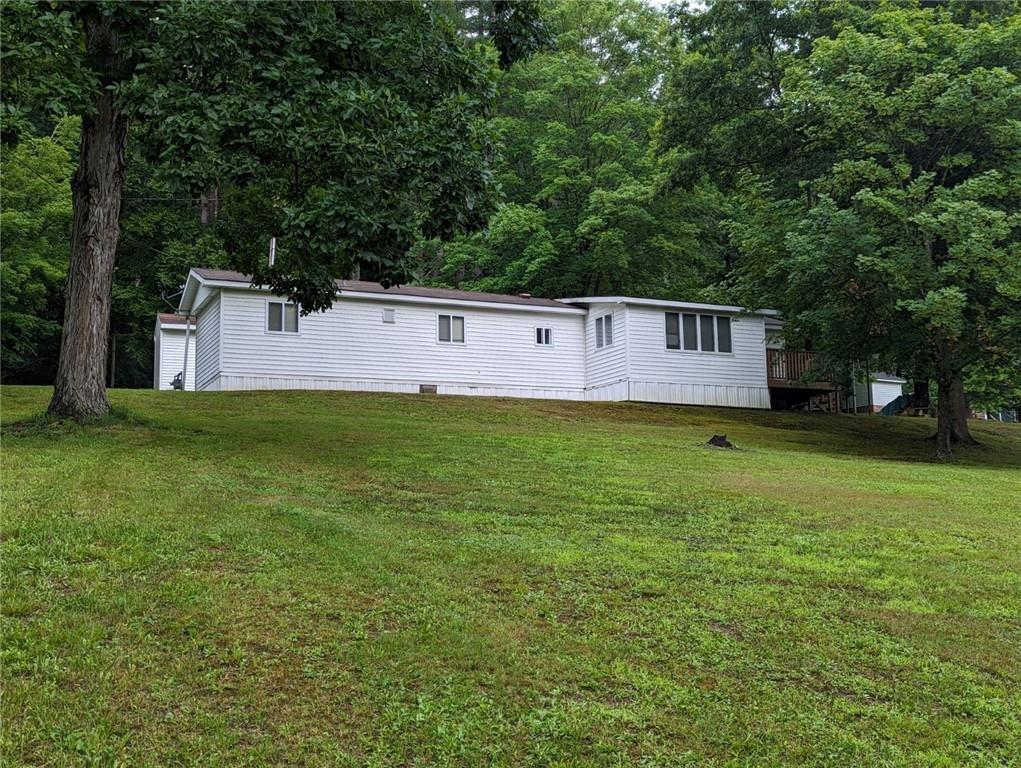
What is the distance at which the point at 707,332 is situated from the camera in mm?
26859

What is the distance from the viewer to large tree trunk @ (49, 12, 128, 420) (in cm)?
1232

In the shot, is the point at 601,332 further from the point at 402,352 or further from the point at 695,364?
the point at 402,352

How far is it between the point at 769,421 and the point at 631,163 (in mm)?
12948

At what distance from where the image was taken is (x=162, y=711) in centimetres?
404

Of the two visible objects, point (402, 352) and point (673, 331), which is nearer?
point (402, 352)

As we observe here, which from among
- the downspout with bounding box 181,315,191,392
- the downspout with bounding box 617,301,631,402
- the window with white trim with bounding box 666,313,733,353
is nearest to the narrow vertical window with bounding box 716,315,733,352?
the window with white trim with bounding box 666,313,733,353

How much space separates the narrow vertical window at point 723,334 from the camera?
27.0 metres

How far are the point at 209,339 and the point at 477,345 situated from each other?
7.33 metres

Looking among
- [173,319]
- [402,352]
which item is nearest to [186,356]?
[173,319]

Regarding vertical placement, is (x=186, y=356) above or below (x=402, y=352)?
above

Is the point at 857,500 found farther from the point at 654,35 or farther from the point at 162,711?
the point at 654,35

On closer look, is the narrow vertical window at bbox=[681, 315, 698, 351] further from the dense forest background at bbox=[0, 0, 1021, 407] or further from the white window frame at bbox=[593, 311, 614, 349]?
the white window frame at bbox=[593, 311, 614, 349]

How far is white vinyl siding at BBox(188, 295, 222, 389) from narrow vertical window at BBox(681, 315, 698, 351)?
12.1m

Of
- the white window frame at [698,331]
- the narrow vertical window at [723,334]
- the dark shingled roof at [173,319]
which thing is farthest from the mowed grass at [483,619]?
the dark shingled roof at [173,319]
